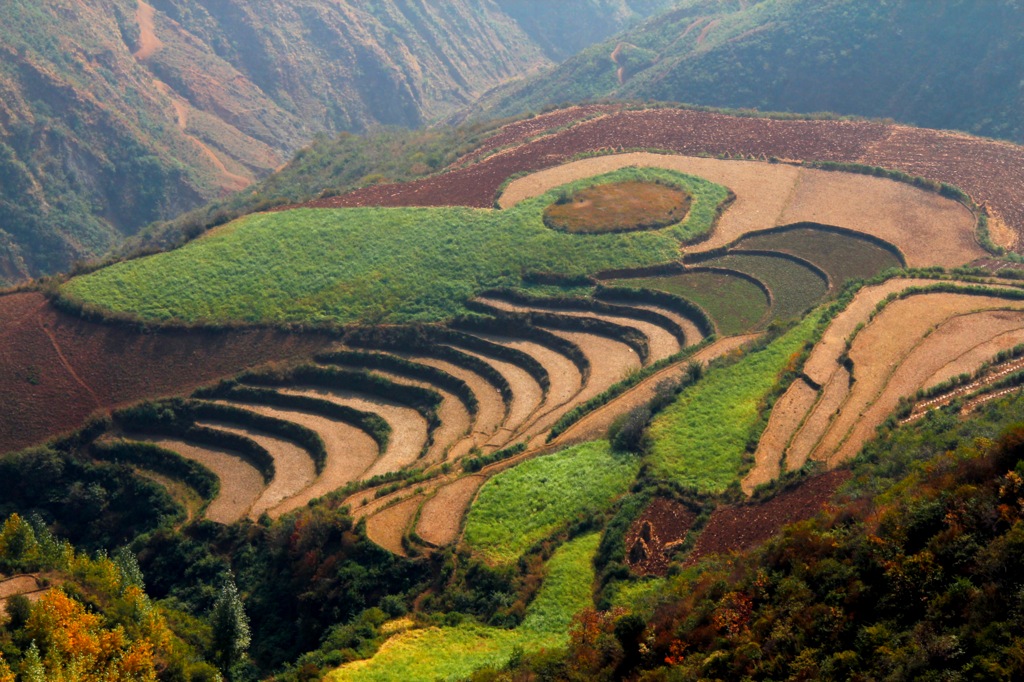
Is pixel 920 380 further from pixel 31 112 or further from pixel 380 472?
pixel 31 112

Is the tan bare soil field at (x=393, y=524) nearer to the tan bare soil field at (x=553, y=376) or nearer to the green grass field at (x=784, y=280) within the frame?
the tan bare soil field at (x=553, y=376)

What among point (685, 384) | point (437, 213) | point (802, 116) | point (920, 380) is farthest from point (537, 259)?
point (802, 116)

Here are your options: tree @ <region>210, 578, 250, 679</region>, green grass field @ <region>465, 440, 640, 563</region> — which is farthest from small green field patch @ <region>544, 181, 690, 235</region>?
tree @ <region>210, 578, 250, 679</region>

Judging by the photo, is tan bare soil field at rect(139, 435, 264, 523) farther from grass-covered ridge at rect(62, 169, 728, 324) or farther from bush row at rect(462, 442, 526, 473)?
bush row at rect(462, 442, 526, 473)

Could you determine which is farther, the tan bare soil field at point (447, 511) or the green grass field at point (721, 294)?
the green grass field at point (721, 294)

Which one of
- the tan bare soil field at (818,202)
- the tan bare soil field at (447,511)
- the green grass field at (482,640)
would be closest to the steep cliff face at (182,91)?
the tan bare soil field at (818,202)

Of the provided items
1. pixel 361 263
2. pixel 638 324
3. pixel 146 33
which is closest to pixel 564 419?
pixel 638 324
